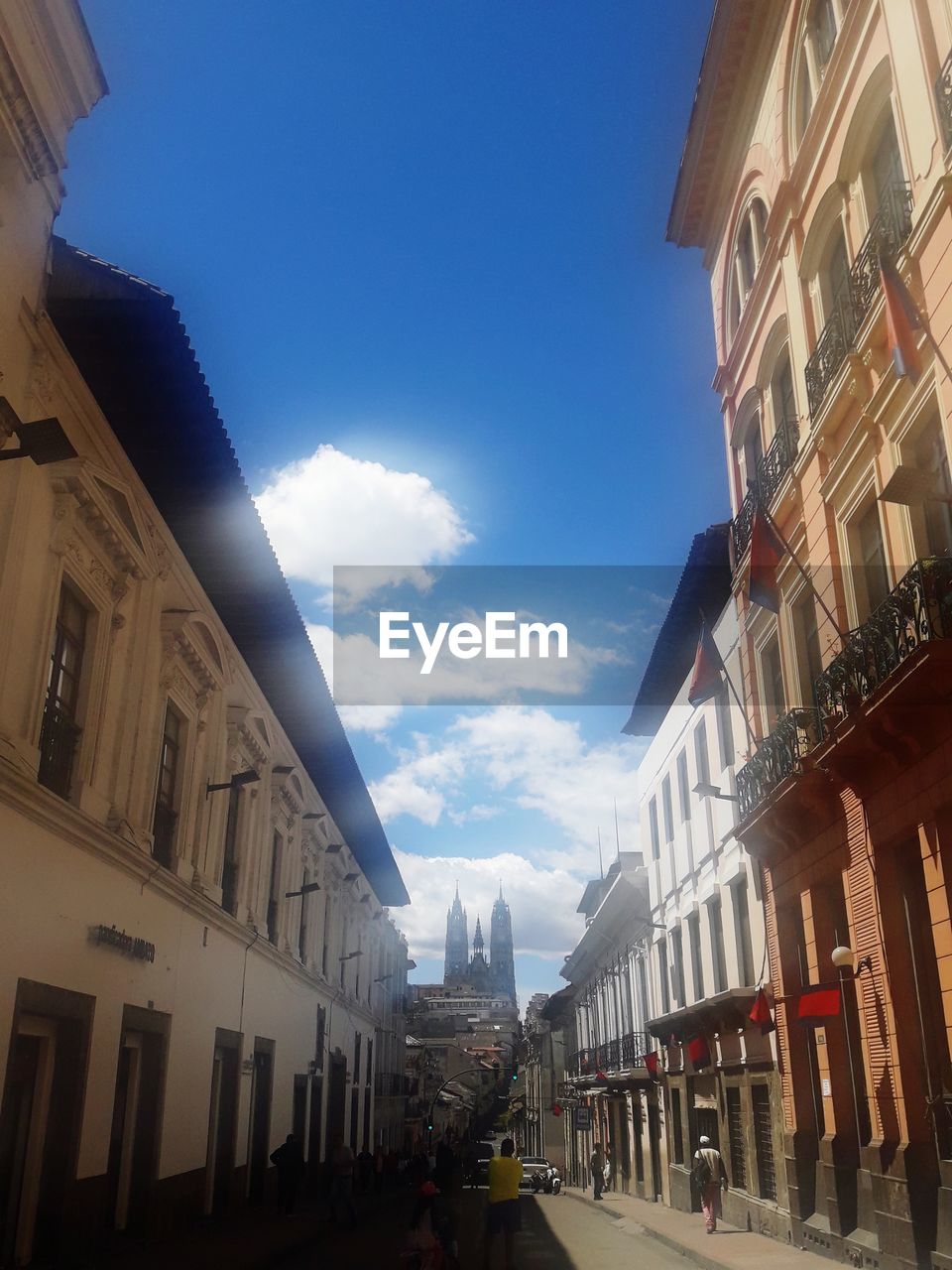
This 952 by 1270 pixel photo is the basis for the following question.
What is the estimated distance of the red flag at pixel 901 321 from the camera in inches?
394

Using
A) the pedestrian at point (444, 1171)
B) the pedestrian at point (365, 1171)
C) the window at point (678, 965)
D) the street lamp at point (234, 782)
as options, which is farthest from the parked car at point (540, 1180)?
the street lamp at point (234, 782)

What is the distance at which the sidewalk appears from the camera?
12.2 meters

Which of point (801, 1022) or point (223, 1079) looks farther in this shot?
point (223, 1079)

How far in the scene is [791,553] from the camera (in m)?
13.7

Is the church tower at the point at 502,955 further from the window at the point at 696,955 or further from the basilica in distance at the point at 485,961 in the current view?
the window at the point at 696,955

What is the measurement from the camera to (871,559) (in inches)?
501

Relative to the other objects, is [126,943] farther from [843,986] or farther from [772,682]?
Answer: [772,682]

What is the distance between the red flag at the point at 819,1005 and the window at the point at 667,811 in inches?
455

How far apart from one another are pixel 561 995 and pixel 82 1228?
1626 inches

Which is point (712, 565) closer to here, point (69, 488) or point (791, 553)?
point (791, 553)

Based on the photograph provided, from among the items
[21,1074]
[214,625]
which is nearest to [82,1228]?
[21,1074]

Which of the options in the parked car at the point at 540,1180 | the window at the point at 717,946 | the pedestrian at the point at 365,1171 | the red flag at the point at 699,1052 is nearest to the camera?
the red flag at the point at 699,1052

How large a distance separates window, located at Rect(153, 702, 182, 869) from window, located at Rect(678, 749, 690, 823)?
447 inches

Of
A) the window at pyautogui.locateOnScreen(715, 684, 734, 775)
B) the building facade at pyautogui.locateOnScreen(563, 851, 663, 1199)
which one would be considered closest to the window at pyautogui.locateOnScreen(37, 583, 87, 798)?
the window at pyautogui.locateOnScreen(715, 684, 734, 775)
